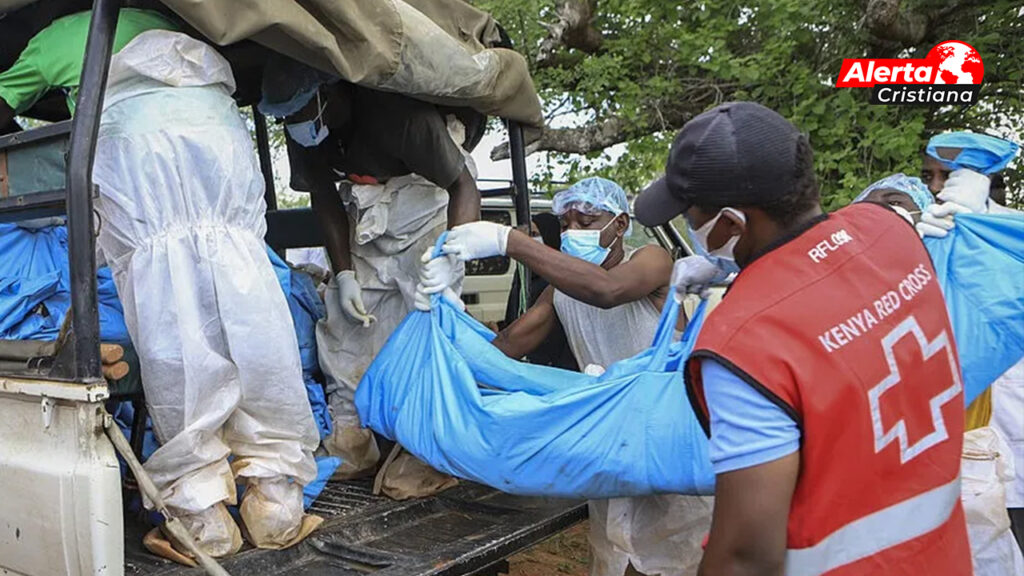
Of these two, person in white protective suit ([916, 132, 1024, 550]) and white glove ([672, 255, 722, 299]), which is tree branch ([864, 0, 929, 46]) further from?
white glove ([672, 255, 722, 299])

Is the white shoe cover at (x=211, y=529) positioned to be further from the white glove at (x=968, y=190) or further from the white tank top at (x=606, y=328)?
the white glove at (x=968, y=190)

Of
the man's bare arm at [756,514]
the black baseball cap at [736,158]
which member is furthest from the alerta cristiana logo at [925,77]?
the man's bare arm at [756,514]

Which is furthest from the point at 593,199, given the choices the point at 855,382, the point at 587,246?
the point at 855,382

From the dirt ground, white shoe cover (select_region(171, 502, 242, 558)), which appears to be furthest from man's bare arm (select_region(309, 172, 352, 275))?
the dirt ground

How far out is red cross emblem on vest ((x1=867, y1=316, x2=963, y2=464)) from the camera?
142 cm

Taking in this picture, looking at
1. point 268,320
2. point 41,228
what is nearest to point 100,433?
point 268,320

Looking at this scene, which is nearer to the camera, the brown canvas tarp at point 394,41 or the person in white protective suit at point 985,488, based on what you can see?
the brown canvas tarp at point 394,41

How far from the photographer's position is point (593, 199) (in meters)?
3.25

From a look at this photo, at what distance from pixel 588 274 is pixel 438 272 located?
0.50 metres

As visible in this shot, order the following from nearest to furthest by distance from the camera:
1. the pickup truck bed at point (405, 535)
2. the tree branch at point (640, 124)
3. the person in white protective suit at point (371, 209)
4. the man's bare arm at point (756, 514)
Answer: the man's bare arm at point (756, 514) → the pickup truck bed at point (405, 535) → the person in white protective suit at point (371, 209) → the tree branch at point (640, 124)

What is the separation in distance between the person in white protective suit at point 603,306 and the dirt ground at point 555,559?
1624 mm

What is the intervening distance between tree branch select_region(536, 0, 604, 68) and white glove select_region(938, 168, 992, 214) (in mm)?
4536

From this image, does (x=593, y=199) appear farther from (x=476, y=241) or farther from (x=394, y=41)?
(x=394, y=41)

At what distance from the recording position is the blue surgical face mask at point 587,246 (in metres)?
3.22
